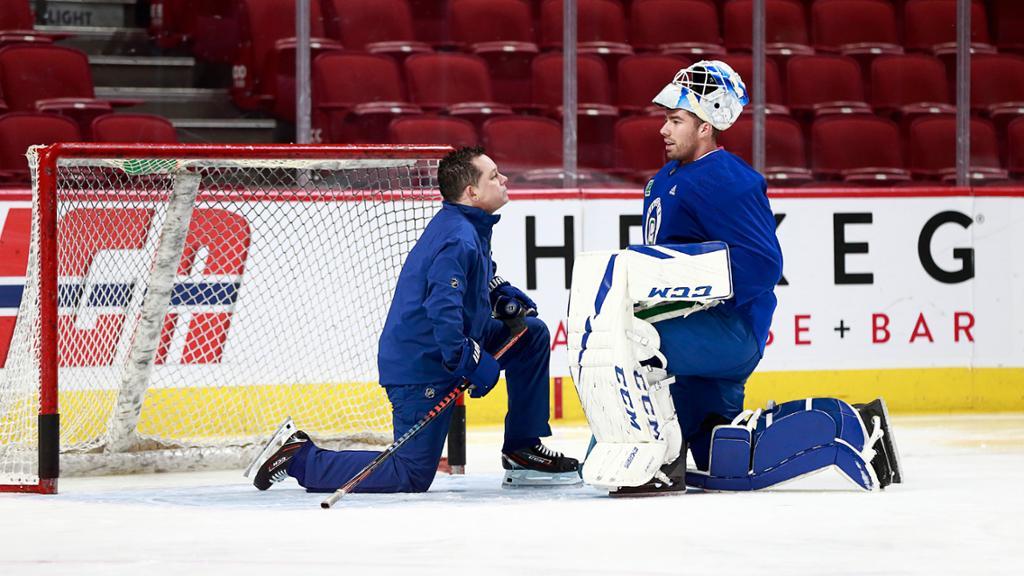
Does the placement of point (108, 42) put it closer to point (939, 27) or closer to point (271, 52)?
point (271, 52)

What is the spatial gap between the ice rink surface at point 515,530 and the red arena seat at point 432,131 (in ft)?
7.27

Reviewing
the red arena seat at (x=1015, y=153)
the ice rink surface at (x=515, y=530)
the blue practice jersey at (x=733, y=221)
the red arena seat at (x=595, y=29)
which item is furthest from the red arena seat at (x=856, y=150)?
the blue practice jersey at (x=733, y=221)

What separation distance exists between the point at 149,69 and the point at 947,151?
3618 mm

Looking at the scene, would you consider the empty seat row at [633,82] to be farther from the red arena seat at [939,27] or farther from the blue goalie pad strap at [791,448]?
the blue goalie pad strap at [791,448]

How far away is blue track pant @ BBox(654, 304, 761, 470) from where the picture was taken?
4.45 metres

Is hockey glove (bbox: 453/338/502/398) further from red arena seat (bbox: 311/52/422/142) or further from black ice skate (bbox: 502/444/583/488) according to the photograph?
red arena seat (bbox: 311/52/422/142)

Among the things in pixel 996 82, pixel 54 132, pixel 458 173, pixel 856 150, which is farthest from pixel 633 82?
pixel 458 173

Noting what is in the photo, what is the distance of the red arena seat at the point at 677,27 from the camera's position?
7.46m

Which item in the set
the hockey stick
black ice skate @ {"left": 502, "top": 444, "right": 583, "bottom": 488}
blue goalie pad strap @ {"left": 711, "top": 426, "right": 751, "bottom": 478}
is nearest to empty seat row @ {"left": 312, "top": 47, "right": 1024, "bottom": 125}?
black ice skate @ {"left": 502, "top": 444, "right": 583, "bottom": 488}

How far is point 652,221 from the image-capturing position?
4.65 m

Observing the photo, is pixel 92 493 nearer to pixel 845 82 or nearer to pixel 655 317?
pixel 655 317

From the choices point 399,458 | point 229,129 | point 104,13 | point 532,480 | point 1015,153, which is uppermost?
point 104,13

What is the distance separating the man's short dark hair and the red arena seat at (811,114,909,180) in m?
3.10

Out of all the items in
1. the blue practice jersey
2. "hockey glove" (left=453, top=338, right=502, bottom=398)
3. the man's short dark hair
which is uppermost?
the man's short dark hair
